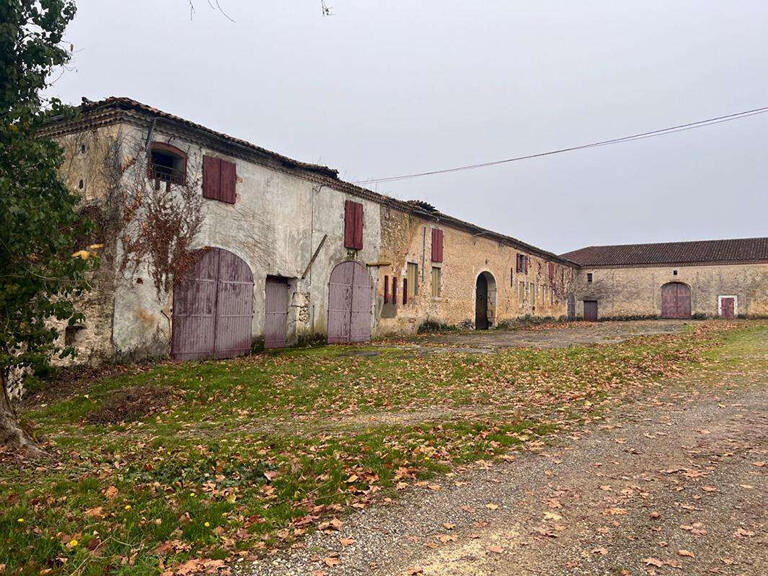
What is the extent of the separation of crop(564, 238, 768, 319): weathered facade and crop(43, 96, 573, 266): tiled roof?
2636 centimetres

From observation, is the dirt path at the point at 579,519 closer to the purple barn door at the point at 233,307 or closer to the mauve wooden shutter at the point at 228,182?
the purple barn door at the point at 233,307

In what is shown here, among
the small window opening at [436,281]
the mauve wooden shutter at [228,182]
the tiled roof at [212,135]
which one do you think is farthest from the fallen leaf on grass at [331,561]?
the small window opening at [436,281]


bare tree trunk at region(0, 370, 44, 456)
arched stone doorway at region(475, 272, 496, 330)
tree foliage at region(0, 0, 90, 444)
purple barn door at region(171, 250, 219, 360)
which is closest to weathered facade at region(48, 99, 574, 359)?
purple barn door at region(171, 250, 219, 360)

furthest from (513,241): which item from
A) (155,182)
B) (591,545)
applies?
(591,545)

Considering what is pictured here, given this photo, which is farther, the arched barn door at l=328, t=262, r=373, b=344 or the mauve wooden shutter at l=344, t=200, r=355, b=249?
the mauve wooden shutter at l=344, t=200, r=355, b=249

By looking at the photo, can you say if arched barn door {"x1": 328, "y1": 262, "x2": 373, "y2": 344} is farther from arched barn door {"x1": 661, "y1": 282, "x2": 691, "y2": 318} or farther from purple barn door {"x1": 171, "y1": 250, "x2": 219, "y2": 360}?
arched barn door {"x1": 661, "y1": 282, "x2": 691, "y2": 318}

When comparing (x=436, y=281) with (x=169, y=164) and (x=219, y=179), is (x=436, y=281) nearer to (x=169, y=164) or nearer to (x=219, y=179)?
(x=219, y=179)

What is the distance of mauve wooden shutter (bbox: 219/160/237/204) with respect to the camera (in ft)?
44.6

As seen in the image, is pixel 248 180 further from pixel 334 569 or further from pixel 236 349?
pixel 334 569

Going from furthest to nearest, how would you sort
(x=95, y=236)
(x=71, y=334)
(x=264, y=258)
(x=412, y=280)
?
(x=412, y=280) < (x=264, y=258) < (x=95, y=236) < (x=71, y=334)

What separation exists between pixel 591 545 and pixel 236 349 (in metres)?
11.8

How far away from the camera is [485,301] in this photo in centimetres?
2892

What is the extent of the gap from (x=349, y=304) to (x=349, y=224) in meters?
2.90

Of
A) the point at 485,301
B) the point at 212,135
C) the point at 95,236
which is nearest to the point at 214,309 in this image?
the point at 95,236
